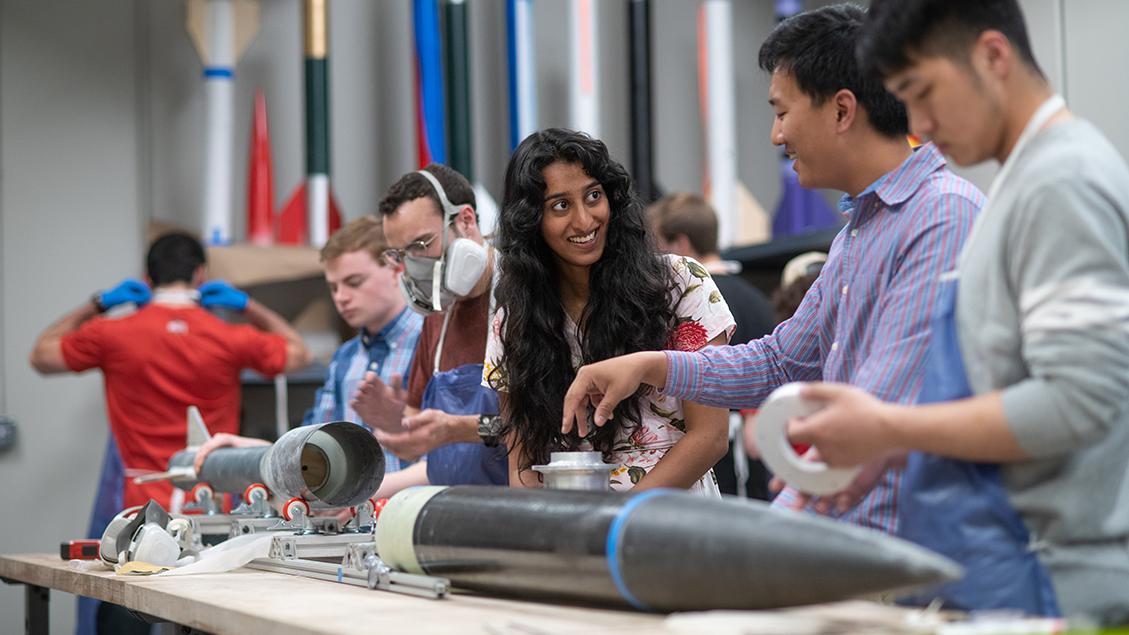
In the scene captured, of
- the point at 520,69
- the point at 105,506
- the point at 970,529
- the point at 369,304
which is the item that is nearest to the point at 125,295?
the point at 105,506

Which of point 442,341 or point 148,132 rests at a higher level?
point 148,132

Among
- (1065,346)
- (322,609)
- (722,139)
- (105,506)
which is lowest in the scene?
(105,506)

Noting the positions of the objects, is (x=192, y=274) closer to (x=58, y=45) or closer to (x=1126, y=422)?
→ (x=58, y=45)

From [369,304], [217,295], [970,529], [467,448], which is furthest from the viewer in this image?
[217,295]

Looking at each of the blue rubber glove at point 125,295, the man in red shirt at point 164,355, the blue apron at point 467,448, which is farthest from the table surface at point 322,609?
the blue rubber glove at point 125,295

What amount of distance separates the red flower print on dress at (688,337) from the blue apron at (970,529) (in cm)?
77

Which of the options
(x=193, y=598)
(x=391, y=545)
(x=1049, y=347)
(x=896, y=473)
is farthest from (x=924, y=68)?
(x=193, y=598)

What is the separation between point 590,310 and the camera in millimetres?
2113

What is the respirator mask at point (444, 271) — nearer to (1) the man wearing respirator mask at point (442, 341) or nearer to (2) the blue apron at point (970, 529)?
(1) the man wearing respirator mask at point (442, 341)

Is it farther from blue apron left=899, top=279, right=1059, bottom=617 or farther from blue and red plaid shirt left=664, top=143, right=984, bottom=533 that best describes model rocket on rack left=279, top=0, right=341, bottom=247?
blue apron left=899, top=279, right=1059, bottom=617

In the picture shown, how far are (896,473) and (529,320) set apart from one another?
2.75ft

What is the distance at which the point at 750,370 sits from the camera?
71.4 inches

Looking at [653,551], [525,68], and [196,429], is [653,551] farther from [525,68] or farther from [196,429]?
[525,68]

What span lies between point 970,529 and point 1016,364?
0.17 meters
